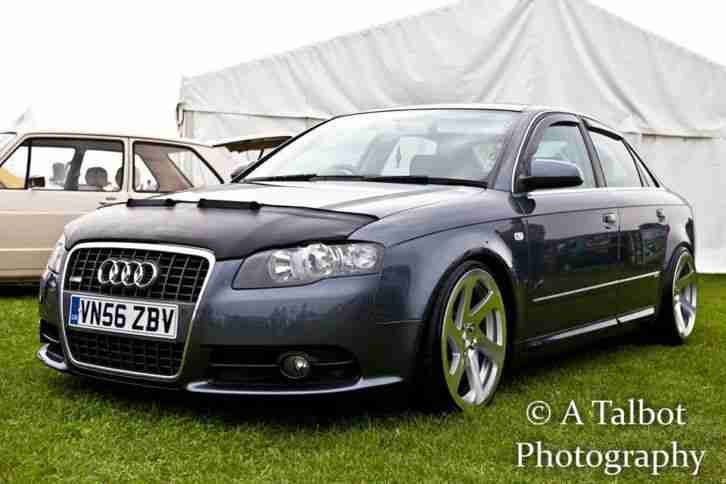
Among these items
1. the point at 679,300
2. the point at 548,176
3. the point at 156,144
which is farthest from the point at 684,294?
the point at 156,144

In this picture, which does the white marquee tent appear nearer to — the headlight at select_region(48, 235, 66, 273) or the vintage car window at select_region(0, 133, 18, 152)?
the vintage car window at select_region(0, 133, 18, 152)

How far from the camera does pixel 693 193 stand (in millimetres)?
12461

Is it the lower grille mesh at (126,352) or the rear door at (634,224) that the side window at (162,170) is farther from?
the lower grille mesh at (126,352)

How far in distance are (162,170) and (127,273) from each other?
5.00 meters

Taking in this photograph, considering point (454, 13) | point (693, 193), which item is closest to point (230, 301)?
point (454, 13)

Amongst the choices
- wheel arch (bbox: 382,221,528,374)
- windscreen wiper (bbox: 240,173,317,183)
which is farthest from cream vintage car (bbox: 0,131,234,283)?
wheel arch (bbox: 382,221,528,374)

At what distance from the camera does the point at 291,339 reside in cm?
344

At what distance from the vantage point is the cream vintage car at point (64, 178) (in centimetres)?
801

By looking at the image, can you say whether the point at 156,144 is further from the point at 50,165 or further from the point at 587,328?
the point at 587,328

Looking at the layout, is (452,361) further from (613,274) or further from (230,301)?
(613,274)

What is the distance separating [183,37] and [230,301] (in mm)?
12267

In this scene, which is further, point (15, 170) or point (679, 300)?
point (15, 170)

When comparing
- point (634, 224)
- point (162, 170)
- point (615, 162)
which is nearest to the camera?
point (634, 224)

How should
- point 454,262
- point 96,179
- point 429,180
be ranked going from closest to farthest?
point 454,262 → point 429,180 → point 96,179
